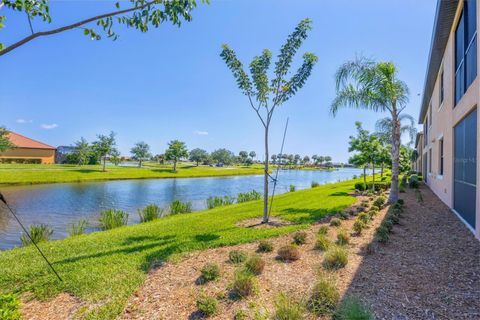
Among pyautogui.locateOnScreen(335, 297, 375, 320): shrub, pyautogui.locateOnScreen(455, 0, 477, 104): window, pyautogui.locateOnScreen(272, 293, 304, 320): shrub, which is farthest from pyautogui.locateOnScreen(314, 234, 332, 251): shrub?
pyautogui.locateOnScreen(455, 0, 477, 104): window

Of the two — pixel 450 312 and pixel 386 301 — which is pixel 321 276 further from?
pixel 450 312

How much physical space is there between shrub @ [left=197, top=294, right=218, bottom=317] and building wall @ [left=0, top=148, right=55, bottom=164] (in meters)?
61.7

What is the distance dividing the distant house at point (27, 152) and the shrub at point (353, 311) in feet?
208

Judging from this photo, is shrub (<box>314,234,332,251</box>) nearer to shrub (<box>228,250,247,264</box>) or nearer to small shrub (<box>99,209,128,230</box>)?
shrub (<box>228,250,247,264</box>)

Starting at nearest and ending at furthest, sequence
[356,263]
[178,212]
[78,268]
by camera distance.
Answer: [356,263] → [78,268] → [178,212]

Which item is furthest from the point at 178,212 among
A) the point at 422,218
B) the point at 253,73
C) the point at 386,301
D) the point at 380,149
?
the point at 380,149

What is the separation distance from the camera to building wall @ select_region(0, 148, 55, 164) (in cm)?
5181

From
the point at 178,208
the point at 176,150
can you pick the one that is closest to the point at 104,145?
the point at 176,150

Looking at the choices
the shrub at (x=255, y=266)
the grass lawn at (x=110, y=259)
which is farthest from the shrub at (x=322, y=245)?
the shrub at (x=255, y=266)

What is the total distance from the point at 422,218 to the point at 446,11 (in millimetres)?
7014

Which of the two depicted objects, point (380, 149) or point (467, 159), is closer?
point (467, 159)

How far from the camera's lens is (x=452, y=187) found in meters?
9.43

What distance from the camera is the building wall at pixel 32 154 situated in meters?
51.8

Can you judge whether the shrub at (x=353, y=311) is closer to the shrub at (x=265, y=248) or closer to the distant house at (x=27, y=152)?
the shrub at (x=265, y=248)
